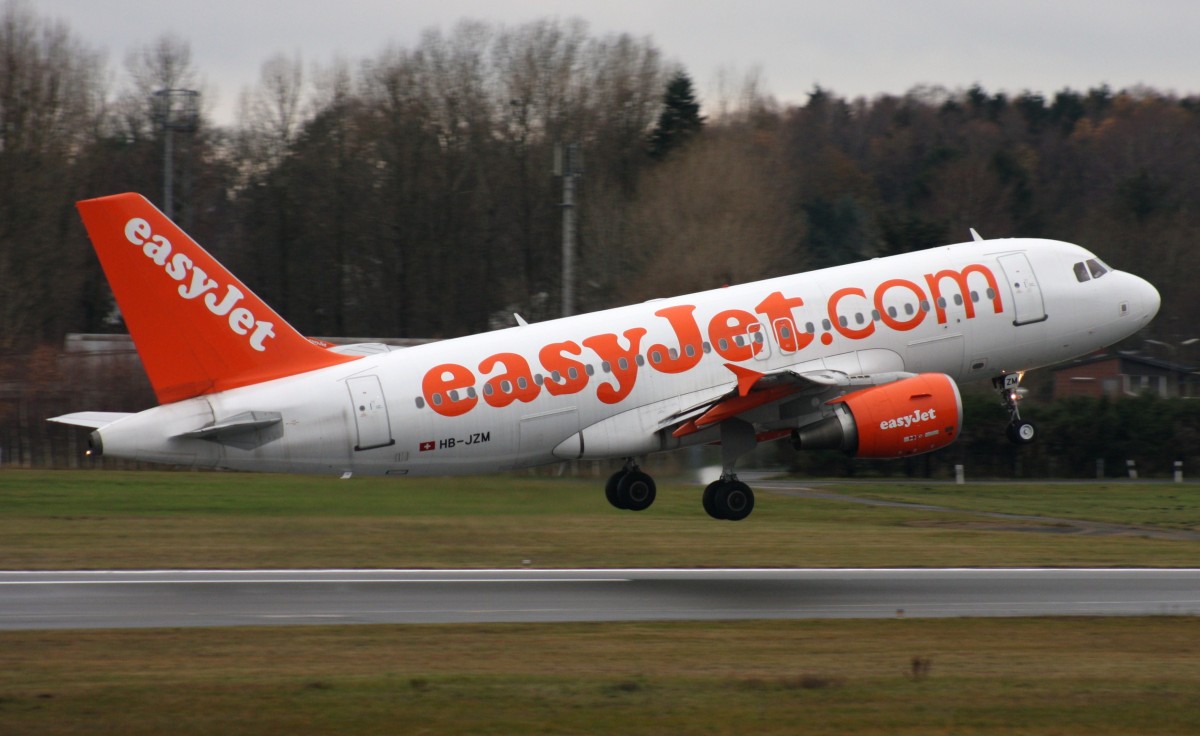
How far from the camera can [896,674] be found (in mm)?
22844

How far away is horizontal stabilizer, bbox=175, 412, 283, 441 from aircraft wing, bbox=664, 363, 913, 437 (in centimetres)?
872

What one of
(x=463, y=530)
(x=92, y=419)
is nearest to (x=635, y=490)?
(x=463, y=530)

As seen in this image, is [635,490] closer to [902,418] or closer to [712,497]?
[712,497]

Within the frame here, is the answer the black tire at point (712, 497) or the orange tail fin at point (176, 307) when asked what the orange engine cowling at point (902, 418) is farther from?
the orange tail fin at point (176, 307)

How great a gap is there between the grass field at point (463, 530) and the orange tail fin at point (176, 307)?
5758mm

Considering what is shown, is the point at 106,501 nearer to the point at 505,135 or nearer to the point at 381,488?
the point at 381,488

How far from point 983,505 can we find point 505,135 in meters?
46.4

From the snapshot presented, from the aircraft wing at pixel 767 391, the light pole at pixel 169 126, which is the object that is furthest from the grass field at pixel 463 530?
the light pole at pixel 169 126

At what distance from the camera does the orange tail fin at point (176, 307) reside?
29609 millimetres

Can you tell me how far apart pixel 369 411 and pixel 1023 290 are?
15700mm

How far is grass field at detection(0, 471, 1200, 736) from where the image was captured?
19875 mm

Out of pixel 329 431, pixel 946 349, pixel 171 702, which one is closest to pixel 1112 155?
pixel 946 349

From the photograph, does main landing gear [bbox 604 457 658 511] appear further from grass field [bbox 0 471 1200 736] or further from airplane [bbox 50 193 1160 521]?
grass field [bbox 0 471 1200 736]

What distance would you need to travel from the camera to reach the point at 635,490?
3400 cm
